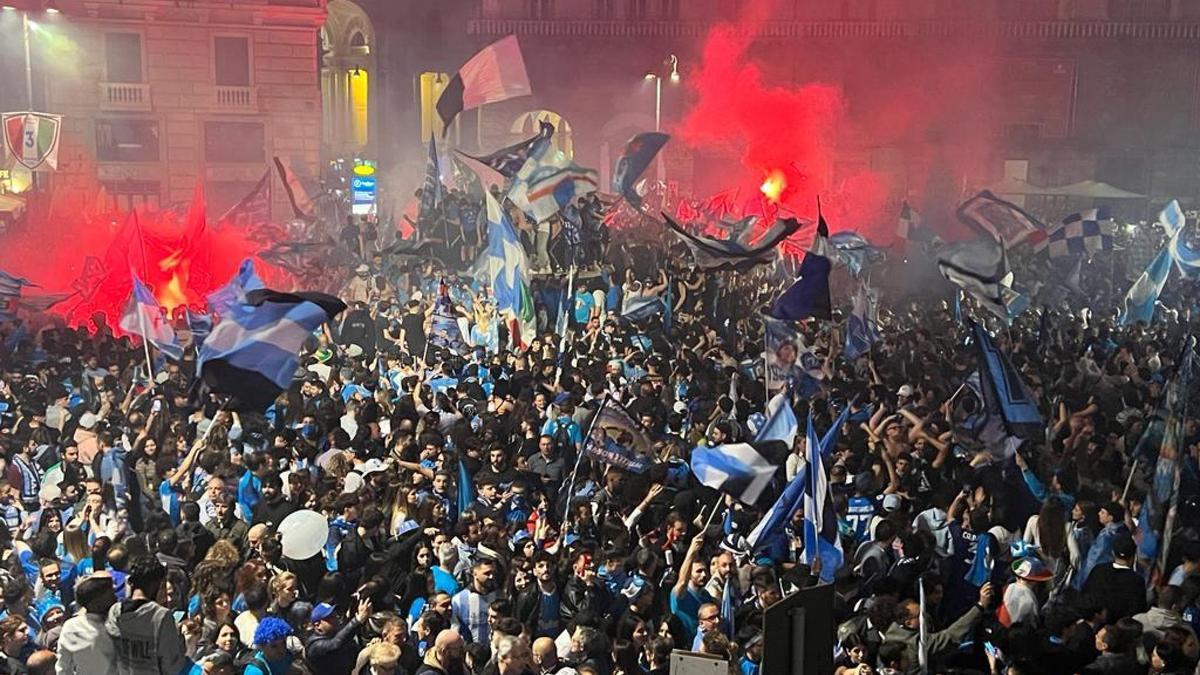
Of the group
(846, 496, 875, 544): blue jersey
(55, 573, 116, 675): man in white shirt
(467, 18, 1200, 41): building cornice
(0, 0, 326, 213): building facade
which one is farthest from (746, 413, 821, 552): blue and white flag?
(467, 18, 1200, 41): building cornice

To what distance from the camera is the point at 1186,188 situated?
107ft

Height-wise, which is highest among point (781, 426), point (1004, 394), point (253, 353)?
point (253, 353)

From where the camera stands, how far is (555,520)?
26.8ft

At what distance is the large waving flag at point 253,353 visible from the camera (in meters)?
8.77

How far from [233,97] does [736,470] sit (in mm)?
27283

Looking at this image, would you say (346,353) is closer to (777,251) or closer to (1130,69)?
(777,251)

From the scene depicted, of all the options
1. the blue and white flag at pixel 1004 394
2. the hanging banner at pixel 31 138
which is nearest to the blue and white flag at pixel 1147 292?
the blue and white flag at pixel 1004 394

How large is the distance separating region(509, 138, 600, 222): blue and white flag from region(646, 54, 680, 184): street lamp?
56.4 feet

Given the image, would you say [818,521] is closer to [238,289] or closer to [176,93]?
[238,289]

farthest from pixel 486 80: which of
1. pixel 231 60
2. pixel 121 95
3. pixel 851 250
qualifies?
pixel 121 95

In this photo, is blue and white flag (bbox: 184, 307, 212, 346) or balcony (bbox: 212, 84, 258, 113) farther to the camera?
balcony (bbox: 212, 84, 258, 113)

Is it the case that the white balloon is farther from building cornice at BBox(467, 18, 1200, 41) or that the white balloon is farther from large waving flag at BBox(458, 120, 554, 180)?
building cornice at BBox(467, 18, 1200, 41)

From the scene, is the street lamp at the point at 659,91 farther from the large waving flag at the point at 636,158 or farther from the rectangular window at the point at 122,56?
the large waving flag at the point at 636,158

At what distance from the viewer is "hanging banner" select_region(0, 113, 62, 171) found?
27.3 meters
